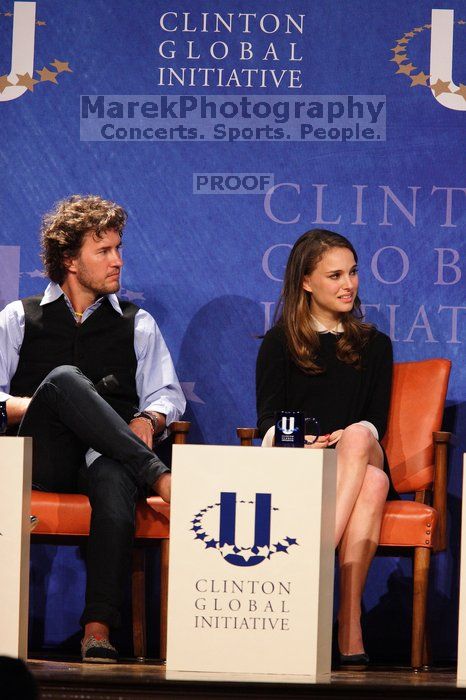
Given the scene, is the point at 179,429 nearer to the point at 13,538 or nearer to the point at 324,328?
the point at 324,328

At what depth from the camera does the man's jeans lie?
127 inches

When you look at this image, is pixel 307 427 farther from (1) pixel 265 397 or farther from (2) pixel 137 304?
(2) pixel 137 304

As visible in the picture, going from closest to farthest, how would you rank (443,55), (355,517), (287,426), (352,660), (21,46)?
(287,426) → (352,660) → (355,517) → (443,55) → (21,46)

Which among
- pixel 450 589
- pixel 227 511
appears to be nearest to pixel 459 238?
pixel 450 589

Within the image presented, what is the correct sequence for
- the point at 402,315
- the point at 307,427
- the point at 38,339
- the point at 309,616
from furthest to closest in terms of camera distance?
1. the point at 402,315
2. the point at 38,339
3. the point at 307,427
4. the point at 309,616

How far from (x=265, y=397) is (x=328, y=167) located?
40.9 inches

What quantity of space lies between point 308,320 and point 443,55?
4.04 feet

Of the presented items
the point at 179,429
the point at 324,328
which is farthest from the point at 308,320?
the point at 179,429

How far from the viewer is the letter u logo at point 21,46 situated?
14.7 feet

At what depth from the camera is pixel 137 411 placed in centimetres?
409

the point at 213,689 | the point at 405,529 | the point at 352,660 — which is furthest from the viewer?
the point at 405,529

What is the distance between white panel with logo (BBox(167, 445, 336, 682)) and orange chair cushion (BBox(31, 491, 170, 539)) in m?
0.68

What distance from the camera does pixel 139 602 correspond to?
13.0 feet

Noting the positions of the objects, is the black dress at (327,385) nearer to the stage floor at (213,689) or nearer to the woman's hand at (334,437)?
the woman's hand at (334,437)
